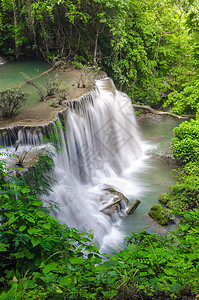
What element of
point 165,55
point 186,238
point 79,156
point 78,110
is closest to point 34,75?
point 78,110

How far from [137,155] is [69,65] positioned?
202 inches

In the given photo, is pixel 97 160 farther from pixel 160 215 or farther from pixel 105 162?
pixel 160 215

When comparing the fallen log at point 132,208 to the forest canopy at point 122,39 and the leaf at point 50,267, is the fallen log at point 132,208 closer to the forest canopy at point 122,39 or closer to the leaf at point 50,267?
the leaf at point 50,267

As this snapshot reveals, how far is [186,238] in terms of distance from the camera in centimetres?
311

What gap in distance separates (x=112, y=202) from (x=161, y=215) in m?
1.32

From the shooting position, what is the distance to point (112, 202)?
7.23 metres

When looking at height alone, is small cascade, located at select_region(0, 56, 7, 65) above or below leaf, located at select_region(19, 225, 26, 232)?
above

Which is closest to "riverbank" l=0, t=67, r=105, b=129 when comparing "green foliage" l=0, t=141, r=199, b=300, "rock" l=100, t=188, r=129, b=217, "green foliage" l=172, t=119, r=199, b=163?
"rock" l=100, t=188, r=129, b=217

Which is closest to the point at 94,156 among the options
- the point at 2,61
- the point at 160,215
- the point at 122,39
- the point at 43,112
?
the point at 43,112

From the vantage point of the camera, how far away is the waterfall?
653 cm

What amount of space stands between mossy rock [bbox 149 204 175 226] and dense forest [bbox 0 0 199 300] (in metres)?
0.31

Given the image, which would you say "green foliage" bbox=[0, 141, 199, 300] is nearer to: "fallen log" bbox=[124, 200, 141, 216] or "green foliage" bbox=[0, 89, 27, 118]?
"fallen log" bbox=[124, 200, 141, 216]

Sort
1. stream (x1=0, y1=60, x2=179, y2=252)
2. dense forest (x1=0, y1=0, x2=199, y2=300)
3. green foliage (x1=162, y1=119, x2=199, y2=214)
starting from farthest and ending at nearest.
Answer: green foliage (x1=162, y1=119, x2=199, y2=214) → stream (x1=0, y1=60, x2=179, y2=252) → dense forest (x1=0, y1=0, x2=199, y2=300)

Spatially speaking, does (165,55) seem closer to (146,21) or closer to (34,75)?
(146,21)
